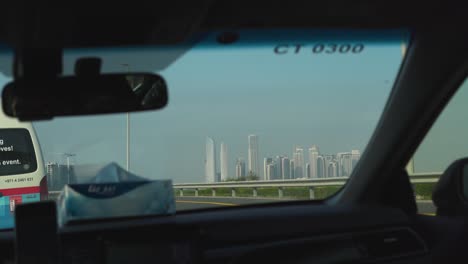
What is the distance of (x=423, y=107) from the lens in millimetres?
4832

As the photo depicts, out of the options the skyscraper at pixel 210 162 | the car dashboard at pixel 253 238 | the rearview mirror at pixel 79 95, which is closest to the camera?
the rearview mirror at pixel 79 95

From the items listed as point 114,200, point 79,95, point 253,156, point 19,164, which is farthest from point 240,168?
point 19,164

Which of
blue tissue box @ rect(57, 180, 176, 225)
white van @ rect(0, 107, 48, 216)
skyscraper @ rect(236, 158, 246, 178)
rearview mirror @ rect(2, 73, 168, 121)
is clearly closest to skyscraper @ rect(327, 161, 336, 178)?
skyscraper @ rect(236, 158, 246, 178)

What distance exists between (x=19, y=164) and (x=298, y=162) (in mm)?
5086

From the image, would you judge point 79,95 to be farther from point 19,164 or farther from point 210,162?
point 19,164

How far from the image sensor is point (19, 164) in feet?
29.9

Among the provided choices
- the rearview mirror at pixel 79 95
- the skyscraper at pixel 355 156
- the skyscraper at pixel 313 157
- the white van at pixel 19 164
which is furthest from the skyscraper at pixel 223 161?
the white van at pixel 19 164

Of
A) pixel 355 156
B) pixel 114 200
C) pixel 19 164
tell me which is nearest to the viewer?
pixel 114 200

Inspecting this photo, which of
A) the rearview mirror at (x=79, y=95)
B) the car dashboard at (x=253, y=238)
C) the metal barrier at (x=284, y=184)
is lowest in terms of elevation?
the car dashboard at (x=253, y=238)

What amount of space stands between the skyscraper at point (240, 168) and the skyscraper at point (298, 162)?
1.36 feet

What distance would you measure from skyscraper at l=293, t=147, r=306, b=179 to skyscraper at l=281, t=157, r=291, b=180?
2.3 inches

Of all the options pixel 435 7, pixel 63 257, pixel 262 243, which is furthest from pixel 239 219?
pixel 435 7

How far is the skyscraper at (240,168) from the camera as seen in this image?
5047 mm

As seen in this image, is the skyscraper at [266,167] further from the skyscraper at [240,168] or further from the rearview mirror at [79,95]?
the rearview mirror at [79,95]
